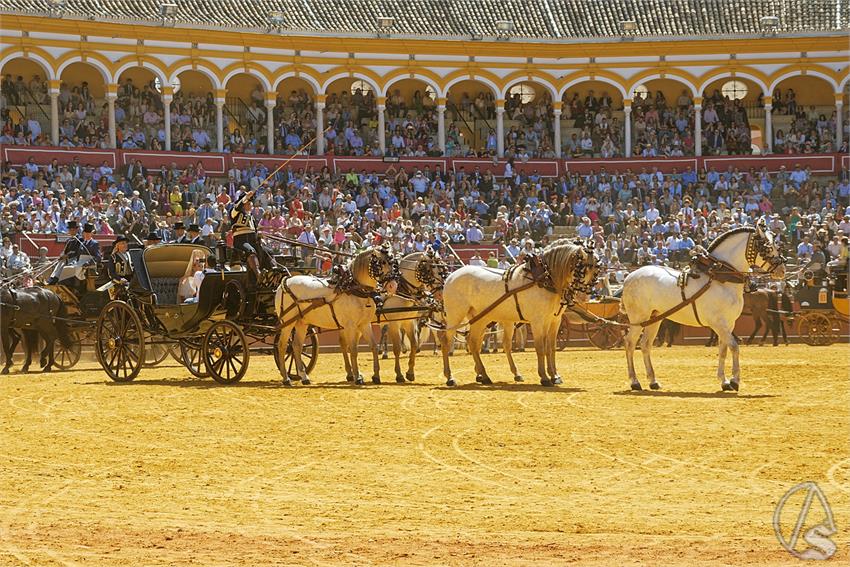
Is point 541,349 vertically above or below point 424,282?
below

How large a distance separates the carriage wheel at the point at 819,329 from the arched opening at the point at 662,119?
16.6 metres

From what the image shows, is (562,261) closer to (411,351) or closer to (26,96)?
(411,351)

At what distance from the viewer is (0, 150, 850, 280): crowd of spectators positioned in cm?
3541

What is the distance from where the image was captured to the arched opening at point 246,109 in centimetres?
4619

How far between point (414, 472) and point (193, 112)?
34.3 m

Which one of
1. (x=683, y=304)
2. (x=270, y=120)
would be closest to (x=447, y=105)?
(x=270, y=120)

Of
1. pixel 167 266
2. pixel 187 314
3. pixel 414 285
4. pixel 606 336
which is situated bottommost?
pixel 606 336

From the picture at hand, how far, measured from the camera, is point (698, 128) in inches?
1873

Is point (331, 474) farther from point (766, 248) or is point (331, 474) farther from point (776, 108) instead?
point (776, 108)

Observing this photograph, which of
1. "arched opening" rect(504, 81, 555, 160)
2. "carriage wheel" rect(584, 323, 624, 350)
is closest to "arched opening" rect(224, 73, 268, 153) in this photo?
"arched opening" rect(504, 81, 555, 160)

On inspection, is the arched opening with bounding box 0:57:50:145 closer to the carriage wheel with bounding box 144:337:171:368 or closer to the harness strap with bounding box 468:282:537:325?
the carriage wheel with bounding box 144:337:171:368

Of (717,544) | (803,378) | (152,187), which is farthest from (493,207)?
(717,544)

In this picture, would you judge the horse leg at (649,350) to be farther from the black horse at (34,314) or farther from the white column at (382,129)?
the white column at (382,129)

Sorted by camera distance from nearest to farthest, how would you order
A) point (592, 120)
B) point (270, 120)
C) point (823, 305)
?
point (823, 305) → point (270, 120) → point (592, 120)
